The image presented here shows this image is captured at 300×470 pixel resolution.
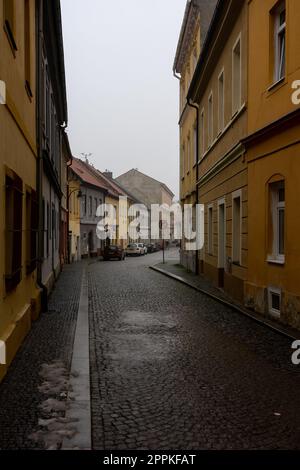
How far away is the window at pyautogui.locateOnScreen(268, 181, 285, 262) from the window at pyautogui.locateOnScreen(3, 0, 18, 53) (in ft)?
18.2

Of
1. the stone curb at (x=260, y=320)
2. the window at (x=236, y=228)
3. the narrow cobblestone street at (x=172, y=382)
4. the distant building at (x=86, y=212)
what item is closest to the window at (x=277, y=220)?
the stone curb at (x=260, y=320)

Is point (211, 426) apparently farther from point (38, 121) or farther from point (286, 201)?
point (38, 121)

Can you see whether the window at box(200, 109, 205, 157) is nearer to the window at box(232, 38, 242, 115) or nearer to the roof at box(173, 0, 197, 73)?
the roof at box(173, 0, 197, 73)

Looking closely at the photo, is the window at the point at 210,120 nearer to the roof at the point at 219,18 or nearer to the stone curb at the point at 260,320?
the roof at the point at 219,18

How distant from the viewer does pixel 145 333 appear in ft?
32.3

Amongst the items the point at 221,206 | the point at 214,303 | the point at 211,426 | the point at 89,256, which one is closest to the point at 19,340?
the point at 211,426

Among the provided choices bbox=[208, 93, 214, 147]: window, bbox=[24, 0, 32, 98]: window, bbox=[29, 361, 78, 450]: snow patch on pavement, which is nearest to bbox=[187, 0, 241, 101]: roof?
bbox=[208, 93, 214, 147]: window

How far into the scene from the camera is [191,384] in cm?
640

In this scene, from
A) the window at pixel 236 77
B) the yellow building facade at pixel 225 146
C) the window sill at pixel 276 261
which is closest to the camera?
the window sill at pixel 276 261

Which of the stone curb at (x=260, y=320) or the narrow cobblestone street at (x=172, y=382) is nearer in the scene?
the narrow cobblestone street at (x=172, y=382)

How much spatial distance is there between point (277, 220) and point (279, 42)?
3438 millimetres

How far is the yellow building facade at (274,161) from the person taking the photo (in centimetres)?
977

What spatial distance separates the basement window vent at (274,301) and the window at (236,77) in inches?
203

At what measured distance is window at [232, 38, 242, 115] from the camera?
46.6 ft
